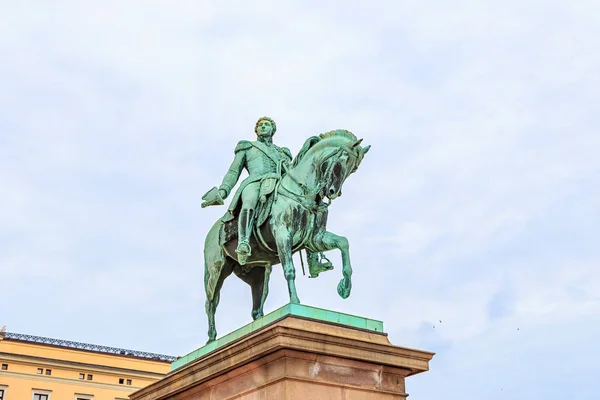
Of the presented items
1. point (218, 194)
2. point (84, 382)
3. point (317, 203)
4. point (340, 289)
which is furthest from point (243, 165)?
point (84, 382)

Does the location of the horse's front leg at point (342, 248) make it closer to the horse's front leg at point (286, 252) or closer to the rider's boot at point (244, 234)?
the horse's front leg at point (286, 252)

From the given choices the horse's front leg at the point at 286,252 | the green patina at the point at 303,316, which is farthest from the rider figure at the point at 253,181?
the green patina at the point at 303,316

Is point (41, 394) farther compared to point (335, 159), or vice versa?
point (41, 394)

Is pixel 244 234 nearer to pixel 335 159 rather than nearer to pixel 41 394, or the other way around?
pixel 335 159

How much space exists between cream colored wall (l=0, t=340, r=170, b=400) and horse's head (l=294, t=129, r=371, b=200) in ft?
140

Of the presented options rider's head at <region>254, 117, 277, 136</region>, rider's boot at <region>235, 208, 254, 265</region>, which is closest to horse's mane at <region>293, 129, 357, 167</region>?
rider's boot at <region>235, 208, 254, 265</region>

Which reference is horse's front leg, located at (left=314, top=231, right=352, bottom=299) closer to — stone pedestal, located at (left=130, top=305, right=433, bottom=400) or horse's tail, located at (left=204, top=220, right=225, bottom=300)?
stone pedestal, located at (left=130, top=305, right=433, bottom=400)

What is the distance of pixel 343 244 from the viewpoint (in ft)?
39.1

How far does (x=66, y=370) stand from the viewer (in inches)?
2008

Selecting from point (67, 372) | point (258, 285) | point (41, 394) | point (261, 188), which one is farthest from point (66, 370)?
point (261, 188)

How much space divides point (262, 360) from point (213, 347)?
Result: 1.88 m

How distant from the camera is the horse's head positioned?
11.9 metres

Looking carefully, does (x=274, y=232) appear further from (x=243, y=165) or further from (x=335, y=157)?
(x=243, y=165)

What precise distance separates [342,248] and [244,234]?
1505 millimetres
